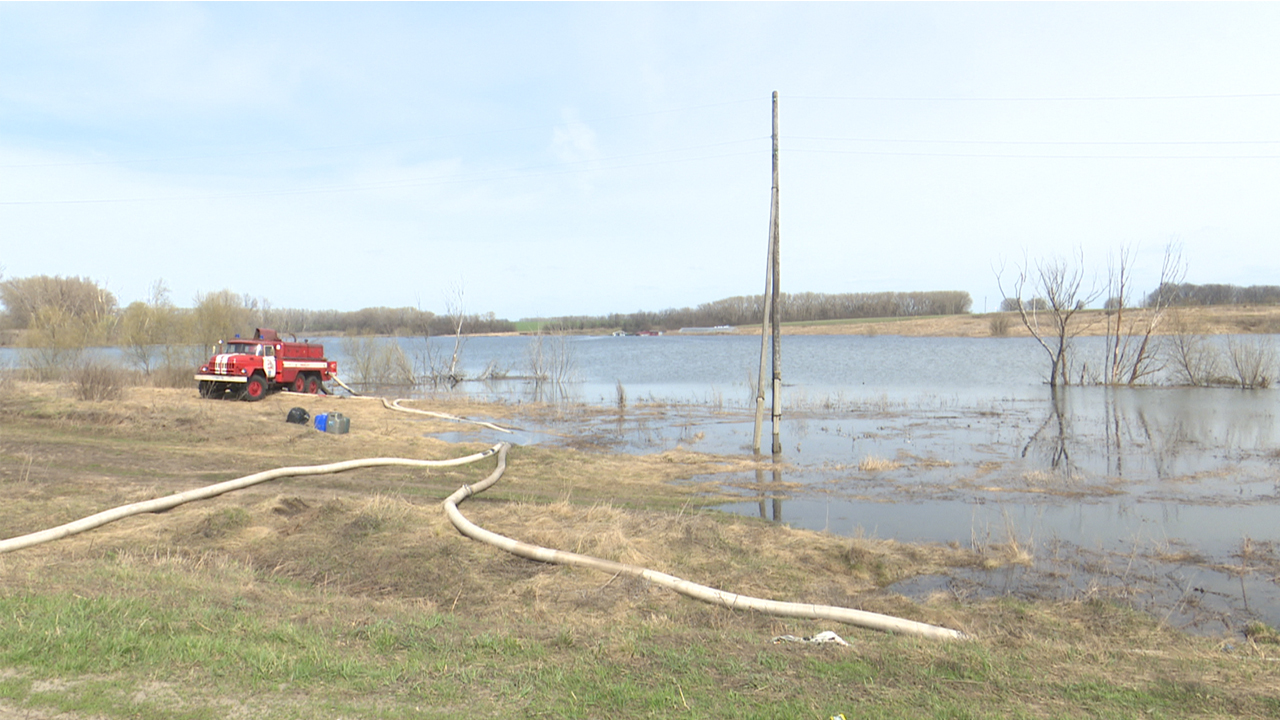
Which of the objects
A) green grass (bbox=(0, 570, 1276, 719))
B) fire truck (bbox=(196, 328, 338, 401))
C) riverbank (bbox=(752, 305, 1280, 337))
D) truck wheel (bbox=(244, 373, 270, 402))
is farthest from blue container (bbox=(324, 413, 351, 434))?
riverbank (bbox=(752, 305, 1280, 337))

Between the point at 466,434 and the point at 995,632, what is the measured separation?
17.0 metres

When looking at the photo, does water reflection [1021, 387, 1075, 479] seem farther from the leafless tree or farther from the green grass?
the green grass

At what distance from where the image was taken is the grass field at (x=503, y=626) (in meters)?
4.21

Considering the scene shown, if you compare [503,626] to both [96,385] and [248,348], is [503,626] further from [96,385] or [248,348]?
[248,348]

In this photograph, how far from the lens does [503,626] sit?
19.0 ft

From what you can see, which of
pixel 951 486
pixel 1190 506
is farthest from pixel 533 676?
pixel 1190 506

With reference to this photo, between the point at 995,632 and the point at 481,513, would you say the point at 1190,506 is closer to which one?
the point at 995,632

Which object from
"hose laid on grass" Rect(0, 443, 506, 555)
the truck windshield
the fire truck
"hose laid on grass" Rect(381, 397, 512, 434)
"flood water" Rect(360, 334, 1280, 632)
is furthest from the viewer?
the truck windshield

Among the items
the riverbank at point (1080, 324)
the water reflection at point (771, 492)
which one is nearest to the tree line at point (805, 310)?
the riverbank at point (1080, 324)

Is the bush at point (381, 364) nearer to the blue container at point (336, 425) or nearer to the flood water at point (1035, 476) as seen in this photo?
the flood water at point (1035, 476)

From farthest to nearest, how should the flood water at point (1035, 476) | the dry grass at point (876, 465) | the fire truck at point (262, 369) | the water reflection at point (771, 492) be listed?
the fire truck at point (262, 369) → the dry grass at point (876, 465) → the water reflection at point (771, 492) → the flood water at point (1035, 476)

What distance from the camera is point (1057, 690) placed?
441 cm

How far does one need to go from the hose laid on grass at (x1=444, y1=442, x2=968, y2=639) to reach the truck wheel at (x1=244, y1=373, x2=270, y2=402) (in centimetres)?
1908

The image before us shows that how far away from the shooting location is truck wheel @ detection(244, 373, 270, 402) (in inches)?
1006
